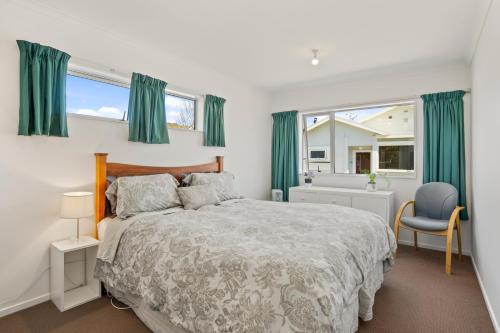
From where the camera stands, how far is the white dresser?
148 inches

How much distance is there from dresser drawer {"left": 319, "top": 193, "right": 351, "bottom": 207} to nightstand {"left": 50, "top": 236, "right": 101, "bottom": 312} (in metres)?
3.06

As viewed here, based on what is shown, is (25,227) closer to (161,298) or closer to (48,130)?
(48,130)

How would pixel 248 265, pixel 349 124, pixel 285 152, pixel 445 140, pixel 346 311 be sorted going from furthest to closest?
pixel 285 152, pixel 349 124, pixel 445 140, pixel 346 311, pixel 248 265

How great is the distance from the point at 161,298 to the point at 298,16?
253 cm

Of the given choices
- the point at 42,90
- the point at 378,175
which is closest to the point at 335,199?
the point at 378,175

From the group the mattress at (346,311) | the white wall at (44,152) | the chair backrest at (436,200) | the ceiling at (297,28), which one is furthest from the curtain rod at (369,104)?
the mattress at (346,311)

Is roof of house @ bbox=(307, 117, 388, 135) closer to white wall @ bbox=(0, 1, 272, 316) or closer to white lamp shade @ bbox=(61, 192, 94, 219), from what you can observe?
white wall @ bbox=(0, 1, 272, 316)

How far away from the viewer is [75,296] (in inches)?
97.0

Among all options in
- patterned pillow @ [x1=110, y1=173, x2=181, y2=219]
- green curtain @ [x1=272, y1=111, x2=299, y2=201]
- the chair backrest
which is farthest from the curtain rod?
patterned pillow @ [x1=110, y1=173, x2=181, y2=219]

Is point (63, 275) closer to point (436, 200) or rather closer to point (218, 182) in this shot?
point (218, 182)

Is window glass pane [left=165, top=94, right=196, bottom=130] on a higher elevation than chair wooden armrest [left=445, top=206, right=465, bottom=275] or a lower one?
higher

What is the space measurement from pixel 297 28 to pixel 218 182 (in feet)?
6.24

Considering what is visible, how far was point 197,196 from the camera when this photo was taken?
Answer: 2.96m

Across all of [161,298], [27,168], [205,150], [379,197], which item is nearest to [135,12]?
[27,168]
